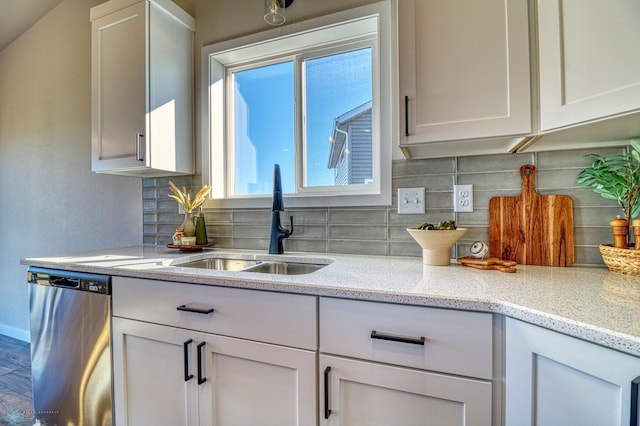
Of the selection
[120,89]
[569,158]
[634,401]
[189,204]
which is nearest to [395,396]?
[634,401]

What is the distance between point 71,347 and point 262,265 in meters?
0.96

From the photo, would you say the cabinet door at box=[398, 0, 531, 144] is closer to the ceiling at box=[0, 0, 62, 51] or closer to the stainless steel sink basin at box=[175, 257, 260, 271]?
the stainless steel sink basin at box=[175, 257, 260, 271]

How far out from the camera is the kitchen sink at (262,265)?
1512 millimetres

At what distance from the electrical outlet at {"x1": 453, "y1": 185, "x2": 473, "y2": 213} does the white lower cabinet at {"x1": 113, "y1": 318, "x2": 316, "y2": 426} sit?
94cm

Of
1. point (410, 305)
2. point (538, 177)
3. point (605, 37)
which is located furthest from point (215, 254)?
point (605, 37)

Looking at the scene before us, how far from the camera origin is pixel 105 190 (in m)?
2.27

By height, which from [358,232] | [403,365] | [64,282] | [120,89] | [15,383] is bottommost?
[15,383]

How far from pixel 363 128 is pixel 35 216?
9.71 feet

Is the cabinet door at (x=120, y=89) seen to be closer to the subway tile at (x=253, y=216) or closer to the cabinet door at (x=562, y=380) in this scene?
the subway tile at (x=253, y=216)

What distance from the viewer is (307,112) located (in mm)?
1848

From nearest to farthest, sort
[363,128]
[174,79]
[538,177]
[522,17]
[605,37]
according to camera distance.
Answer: [605,37], [522,17], [538,177], [363,128], [174,79]

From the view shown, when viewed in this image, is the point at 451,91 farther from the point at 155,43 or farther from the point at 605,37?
the point at 155,43

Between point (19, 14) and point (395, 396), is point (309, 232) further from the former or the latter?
point (19, 14)

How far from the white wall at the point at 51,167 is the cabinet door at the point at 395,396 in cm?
185
